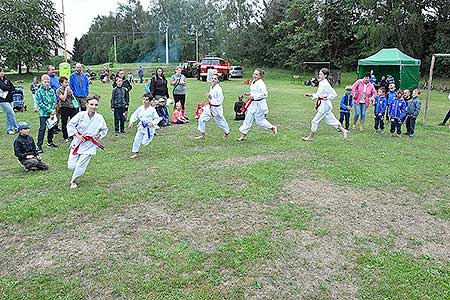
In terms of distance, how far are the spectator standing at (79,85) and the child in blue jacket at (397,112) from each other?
305 inches

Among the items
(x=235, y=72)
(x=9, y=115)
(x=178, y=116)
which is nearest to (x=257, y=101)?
(x=178, y=116)

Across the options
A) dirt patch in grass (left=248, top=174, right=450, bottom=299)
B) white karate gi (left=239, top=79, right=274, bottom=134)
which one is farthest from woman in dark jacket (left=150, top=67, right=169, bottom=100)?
dirt patch in grass (left=248, top=174, right=450, bottom=299)

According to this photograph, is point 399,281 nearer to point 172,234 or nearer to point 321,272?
point 321,272

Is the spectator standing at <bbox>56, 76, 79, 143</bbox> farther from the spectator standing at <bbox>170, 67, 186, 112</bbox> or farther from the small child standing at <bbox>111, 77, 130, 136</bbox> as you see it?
the spectator standing at <bbox>170, 67, 186, 112</bbox>

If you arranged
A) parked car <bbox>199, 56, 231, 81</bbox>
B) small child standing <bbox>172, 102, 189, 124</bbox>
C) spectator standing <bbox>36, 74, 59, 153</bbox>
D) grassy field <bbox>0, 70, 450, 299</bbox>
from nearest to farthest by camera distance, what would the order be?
grassy field <bbox>0, 70, 450, 299</bbox> < spectator standing <bbox>36, 74, 59, 153</bbox> < small child standing <bbox>172, 102, 189, 124</bbox> < parked car <bbox>199, 56, 231, 81</bbox>

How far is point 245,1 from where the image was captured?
4628cm

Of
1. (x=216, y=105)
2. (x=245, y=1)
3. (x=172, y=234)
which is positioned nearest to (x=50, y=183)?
(x=172, y=234)

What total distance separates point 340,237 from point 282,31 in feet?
139

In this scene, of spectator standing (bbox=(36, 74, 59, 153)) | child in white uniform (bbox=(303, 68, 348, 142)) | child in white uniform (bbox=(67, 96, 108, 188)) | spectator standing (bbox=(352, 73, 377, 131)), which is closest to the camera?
child in white uniform (bbox=(67, 96, 108, 188))

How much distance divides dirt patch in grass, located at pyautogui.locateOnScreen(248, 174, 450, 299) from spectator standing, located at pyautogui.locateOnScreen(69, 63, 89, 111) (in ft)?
20.2

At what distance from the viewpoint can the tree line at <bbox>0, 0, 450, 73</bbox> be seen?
105 feet

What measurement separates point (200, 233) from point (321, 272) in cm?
141

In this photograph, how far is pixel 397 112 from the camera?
10094 mm

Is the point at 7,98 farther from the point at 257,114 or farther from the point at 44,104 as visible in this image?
the point at 257,114
